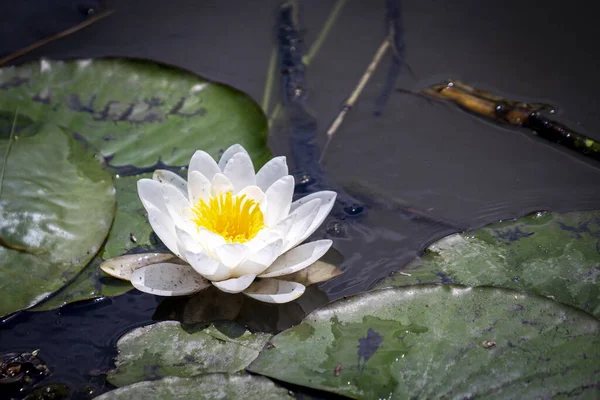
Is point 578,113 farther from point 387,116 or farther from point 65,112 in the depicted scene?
point 65,112

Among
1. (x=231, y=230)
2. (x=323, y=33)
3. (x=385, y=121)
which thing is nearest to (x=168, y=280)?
(x=231, y=230)

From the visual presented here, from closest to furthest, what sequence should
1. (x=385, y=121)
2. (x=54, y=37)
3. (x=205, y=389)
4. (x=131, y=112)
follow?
(x=205, y=389) → (x=131, y=112) → (x=385, y=121) → (x=54, y=37)

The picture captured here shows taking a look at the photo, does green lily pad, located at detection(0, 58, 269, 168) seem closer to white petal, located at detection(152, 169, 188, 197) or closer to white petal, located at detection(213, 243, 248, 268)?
white petal, located at detection(152, 169, 188, 197)

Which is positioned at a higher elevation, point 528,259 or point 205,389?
point 528,259

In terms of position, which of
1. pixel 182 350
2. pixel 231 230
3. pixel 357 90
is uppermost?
pixel 357 90

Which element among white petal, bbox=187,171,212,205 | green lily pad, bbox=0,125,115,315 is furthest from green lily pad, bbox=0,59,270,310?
white petal, bbox=187,171,212,205

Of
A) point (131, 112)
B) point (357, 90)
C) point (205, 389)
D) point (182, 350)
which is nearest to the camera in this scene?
point (205, 389)

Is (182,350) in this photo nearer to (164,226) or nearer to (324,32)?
(164,226)
